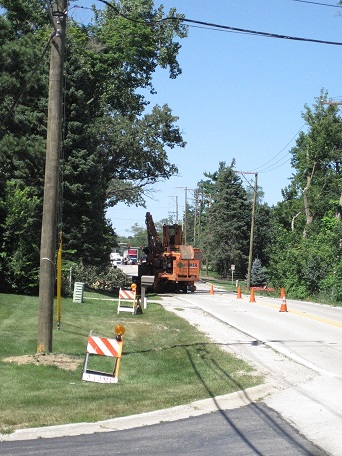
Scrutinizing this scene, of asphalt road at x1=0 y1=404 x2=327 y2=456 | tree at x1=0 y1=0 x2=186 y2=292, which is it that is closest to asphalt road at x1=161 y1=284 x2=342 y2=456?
asphalt road at x1=0 y1=404 x2=327 y2=456

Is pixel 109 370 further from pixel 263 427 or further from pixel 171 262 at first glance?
pixel 171 262

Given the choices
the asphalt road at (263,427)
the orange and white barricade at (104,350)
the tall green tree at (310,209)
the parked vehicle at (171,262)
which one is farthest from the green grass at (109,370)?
the tall green tree at (310,209)

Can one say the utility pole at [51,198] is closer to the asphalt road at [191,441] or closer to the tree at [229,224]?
the asphalt road at [191,441]

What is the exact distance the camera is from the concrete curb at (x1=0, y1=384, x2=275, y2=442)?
8414 millimetres

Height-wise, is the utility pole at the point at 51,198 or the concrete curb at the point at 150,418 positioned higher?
the utility pole at the point at 51,198

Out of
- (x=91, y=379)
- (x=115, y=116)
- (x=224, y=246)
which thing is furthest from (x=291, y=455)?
(x=224, y=246)

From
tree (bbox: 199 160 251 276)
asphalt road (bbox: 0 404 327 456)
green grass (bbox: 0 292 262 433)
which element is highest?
tree (bbox: 199 160 251 276)

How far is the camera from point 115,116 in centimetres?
4784

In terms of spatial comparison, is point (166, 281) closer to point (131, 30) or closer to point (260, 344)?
point (131, 30)

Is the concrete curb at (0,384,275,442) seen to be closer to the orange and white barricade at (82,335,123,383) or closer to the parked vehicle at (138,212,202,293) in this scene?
the orange and white barricade at (82,335,123,383)

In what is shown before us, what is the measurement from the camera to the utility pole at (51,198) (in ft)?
43.3

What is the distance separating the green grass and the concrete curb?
199mm

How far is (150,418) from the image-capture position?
9.19 metres

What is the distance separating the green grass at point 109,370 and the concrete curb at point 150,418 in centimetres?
20
